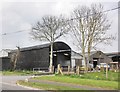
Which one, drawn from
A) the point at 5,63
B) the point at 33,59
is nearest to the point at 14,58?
the point at 33,59

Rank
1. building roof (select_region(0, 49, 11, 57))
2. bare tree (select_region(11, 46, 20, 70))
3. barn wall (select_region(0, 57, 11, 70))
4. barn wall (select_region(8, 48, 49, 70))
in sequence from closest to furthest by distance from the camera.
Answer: barn wall (select_region(8, 48, 49, 70))
bare tree (select_region(11, 46, 20, 70))
barn wall (select_region(0, 57, 11, 70))
building roof (select_region(0, 49, 11, 57))

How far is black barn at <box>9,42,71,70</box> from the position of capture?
189 ft

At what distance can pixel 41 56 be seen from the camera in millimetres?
58000

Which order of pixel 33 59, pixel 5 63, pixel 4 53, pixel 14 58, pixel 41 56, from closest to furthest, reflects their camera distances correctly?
pixel 41 56
pixel 33 59
pixel 14 58
pixel 5 63
pixel 4 53

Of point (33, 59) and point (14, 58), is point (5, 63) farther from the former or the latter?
point (33, 59)

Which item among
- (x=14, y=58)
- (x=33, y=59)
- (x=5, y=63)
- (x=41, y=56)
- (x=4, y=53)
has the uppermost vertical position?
(x=4, y=53)

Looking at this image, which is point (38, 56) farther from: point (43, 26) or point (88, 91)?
A: point (88, 91)

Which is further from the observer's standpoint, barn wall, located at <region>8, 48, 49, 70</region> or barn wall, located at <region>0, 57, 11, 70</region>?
barn wall, located at <region>0, 57, 11, 70</region>

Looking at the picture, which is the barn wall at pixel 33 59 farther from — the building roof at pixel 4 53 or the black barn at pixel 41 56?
the building roof at pixel 4 53

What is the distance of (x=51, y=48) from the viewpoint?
55875mm

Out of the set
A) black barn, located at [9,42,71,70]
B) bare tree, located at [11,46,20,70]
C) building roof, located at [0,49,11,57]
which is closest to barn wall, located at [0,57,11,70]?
bare tree, located at [11,46,20,70]

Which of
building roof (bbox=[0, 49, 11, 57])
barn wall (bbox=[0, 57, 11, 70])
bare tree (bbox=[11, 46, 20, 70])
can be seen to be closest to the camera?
bare tree (bbox=[11, 46, 20, 70])

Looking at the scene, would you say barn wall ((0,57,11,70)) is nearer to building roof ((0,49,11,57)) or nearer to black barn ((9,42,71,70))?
black barn ((9,42,71,70))

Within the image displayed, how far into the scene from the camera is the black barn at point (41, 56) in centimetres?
5760
